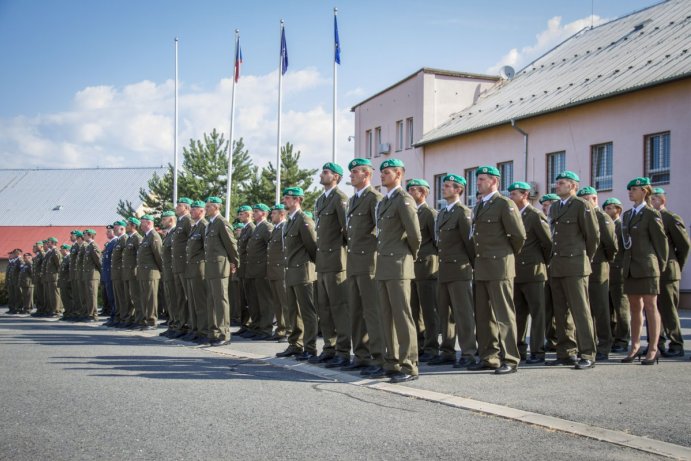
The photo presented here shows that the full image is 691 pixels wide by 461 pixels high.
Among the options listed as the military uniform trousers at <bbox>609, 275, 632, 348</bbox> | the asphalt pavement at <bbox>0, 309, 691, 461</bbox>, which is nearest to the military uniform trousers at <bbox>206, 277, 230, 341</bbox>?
the asphalt pavement at <bbox>0, 309, 691, 461</bbox>

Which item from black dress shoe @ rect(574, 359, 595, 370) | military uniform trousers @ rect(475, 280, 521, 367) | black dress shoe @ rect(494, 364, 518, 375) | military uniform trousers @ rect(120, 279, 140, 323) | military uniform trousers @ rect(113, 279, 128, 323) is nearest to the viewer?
black dress shoe @ rect(494, 364, 518, 375)

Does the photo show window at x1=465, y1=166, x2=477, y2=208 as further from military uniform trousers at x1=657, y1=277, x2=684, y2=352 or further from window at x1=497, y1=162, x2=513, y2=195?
military uniform trousers at x1=657, y1=277, x2=684, y2=352

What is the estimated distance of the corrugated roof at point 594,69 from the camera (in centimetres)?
2402

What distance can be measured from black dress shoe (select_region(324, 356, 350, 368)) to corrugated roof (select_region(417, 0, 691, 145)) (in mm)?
15988

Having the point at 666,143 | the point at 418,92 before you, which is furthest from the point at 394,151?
the point at 666,143

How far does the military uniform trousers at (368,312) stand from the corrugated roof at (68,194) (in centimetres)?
5535

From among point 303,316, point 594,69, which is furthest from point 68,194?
point 303,316

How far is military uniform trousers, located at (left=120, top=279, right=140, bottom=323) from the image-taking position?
54.1ft

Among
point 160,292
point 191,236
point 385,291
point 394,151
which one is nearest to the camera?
point 385,291

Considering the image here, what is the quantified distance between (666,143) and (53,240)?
18.1 metres

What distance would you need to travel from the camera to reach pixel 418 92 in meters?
35.6

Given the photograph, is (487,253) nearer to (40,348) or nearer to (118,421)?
(118,421)

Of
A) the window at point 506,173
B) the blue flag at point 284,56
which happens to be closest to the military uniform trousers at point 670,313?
the window at point 506,173

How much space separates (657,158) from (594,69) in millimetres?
5613
